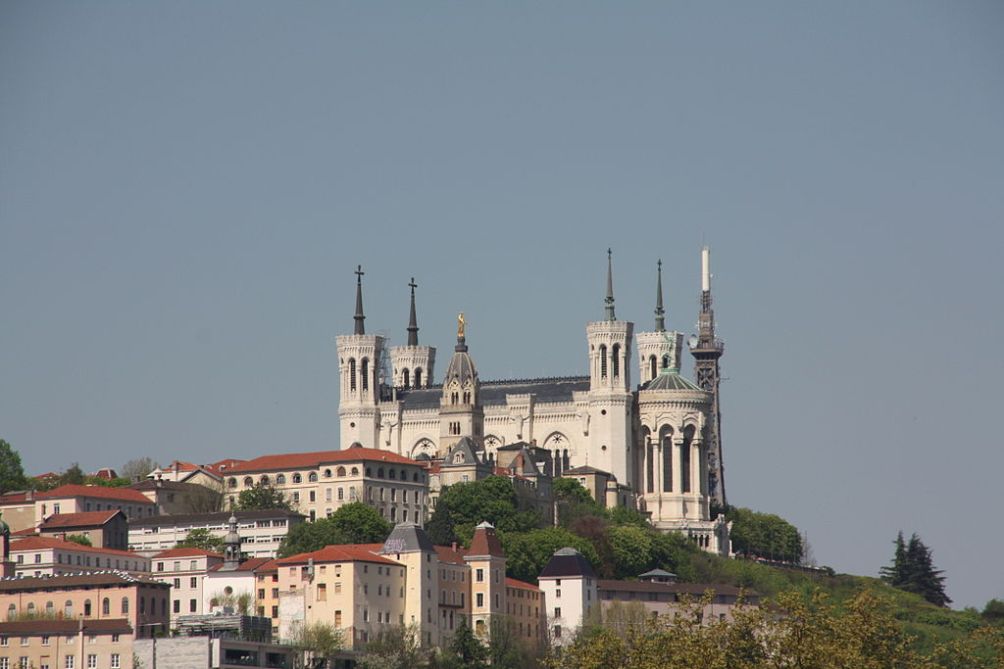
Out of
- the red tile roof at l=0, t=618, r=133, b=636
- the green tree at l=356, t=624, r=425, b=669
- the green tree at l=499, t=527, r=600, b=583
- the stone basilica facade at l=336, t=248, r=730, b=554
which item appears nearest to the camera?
the red tile roof at l=0, t=618, r=133, b=636

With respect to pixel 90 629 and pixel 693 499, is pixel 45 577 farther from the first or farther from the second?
pixel 693 499

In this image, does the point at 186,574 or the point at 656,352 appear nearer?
the point at 186,574

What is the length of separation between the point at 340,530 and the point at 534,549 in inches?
402

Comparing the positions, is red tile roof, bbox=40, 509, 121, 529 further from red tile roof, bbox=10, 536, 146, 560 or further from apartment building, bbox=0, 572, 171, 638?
apartment building, bbox=0, 572, 171, 638

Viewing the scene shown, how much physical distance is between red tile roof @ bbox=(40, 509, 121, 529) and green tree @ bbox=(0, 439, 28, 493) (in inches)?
642

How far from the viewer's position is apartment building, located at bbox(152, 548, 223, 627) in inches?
5354

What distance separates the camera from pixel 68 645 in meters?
121

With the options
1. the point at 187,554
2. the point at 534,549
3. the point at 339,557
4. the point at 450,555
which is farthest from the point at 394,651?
the point at 534,549

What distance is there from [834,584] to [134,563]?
49.1m

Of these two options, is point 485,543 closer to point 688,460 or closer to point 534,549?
point 534,549

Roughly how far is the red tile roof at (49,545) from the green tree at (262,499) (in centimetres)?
1273

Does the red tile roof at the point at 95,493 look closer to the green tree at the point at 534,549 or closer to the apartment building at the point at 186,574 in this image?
the apartment building at the point at 186,574

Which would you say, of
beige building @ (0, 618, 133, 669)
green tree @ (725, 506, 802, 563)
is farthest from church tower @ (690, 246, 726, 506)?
beige building @ (0, 618, 133, 669)

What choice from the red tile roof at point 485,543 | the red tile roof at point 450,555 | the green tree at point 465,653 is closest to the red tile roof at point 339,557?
the red tile roof at point 450,555
